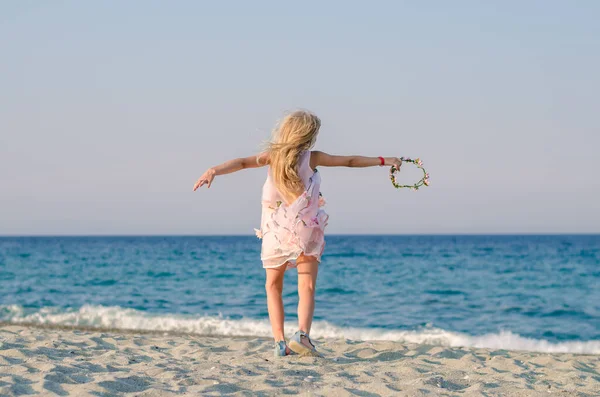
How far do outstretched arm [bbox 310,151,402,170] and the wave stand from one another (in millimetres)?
5351

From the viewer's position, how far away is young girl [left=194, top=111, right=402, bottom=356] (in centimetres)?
523

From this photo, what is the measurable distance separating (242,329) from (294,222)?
20.6ft

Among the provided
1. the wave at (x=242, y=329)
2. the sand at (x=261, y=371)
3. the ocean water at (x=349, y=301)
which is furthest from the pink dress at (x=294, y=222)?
the ocean water at (x=349, y=301)

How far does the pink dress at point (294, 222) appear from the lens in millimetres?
5270

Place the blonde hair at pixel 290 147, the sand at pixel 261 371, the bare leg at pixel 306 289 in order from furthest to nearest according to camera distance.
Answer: the bare leg at pixel 306 289
the blonde hair at pixel 290 147
the sand at pixel 261 371

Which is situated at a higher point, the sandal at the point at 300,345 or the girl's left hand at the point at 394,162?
the girl's left hand at the point at 394,162

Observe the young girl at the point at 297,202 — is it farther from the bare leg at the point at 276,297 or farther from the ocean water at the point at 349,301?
the ocean water at the point at 349,301

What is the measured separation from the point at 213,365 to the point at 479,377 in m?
1.92

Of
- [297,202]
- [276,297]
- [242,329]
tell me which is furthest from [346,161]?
[242,329]

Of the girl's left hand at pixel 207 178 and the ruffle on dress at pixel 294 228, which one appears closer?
the girl's left hand at pixel 207 178

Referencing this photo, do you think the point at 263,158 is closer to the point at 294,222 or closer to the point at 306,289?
the point at 294,222

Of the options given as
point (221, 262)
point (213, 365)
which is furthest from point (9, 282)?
point (213, 365)

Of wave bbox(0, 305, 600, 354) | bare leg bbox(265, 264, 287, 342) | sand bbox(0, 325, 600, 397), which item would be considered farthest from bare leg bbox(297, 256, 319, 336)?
wave bbox(0, 305, 600, 354)

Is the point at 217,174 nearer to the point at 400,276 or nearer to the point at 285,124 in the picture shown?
the point at 285,124
